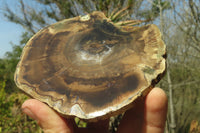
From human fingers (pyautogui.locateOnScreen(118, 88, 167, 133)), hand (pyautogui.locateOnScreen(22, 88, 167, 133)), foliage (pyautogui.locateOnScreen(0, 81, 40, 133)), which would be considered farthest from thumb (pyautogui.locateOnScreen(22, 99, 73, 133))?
foliage (pyautogui.locateOnScreen(0, 81, 40, 133))

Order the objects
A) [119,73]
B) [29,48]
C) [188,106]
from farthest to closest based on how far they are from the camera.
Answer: [188,106]
[29,48]
[119,73]

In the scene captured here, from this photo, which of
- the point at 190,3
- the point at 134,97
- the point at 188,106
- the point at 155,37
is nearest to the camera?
the point at 134,97

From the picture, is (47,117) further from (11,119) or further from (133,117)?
(11,119)

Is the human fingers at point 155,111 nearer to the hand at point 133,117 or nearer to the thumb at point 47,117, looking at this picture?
the hand at point 133,117

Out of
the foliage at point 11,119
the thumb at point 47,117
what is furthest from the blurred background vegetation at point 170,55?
the thumb at point 47,117

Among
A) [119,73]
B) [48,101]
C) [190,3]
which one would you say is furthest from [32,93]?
[190,3]

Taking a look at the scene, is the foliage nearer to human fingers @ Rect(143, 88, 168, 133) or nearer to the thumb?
the thumb

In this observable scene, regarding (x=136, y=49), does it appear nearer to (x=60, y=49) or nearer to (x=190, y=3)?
(x=60, y=49)
